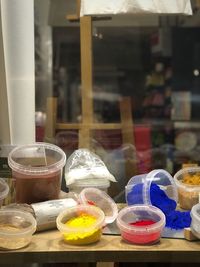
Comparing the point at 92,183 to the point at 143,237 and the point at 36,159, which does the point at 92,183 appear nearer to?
the point at 36,159

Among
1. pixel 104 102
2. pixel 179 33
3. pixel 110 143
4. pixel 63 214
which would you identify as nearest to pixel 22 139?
pixel 63 214

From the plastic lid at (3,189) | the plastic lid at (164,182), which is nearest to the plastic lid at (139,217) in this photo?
the plastic lid at (164,182)

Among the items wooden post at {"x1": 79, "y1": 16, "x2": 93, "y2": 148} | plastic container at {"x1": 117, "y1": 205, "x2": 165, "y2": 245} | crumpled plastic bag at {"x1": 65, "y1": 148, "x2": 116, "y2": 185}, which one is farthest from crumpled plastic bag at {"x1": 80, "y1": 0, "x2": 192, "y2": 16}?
plastic container at {"x1": 117, "y1": 205, "x2": 165, "y2": 245}

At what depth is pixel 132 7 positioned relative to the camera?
1.54 m

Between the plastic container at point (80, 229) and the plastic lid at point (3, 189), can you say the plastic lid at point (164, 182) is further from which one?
the plastic lid at point (3, 189)

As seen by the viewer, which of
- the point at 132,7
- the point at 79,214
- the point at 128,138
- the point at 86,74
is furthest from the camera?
the point at 128,138

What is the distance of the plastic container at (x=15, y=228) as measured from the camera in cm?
81

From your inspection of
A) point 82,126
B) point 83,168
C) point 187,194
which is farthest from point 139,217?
point 82,126

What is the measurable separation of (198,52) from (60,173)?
5.82ft

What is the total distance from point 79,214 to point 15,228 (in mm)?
159

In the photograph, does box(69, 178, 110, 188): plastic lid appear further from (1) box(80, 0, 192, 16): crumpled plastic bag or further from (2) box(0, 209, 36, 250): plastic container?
(1) box(80, 0, 192, 16): crumpled plastic bag

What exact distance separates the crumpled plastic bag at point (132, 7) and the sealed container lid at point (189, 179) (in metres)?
0.70

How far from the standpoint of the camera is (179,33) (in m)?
2.54

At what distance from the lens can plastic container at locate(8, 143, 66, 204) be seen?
0.98 metres
